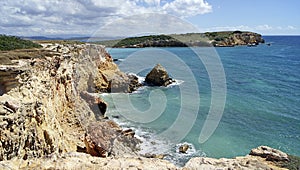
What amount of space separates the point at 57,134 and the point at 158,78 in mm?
31646

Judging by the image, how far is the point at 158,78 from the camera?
139ft

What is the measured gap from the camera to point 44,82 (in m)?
13.1

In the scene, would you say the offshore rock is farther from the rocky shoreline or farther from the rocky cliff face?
the rocky cliff face

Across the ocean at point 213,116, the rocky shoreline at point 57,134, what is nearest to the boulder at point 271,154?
the rocky shoreline at point 57,134

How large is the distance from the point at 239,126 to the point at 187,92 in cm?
1367

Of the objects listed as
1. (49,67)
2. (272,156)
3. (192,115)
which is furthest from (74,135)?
(192,115)

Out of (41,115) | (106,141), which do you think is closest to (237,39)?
(106,141)

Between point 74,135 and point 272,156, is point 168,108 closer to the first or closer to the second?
point 74,135

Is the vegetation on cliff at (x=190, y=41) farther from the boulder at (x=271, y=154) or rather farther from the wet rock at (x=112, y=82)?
the boulder at (x=271, y=154)

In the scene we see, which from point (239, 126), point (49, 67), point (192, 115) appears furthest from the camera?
point (192, 115)

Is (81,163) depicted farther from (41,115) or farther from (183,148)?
(183,148)

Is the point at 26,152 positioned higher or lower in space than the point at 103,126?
higher

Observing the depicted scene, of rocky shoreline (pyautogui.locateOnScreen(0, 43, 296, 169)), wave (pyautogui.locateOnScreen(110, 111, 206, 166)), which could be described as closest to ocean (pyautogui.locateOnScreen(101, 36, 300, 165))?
wave (pyautogui.locateOnScreen(110, 111, 206, 166))

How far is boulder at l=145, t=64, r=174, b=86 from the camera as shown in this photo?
42.2 m
